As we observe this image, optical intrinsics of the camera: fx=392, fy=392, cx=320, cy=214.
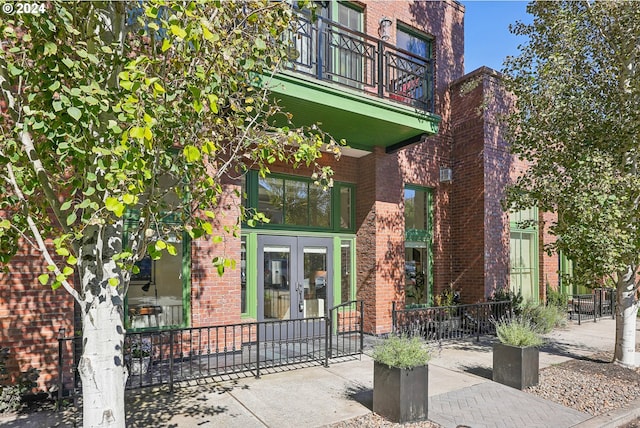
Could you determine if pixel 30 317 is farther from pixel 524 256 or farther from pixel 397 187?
pixel 524 256

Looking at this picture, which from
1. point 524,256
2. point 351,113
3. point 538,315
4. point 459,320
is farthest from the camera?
point 524,256

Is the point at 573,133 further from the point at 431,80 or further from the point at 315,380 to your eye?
the point at 315,380

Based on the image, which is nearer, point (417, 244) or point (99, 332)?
point (99, 332)

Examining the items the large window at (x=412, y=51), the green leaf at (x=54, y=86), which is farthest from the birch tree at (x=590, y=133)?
the green leaf at (x=54, y=86)

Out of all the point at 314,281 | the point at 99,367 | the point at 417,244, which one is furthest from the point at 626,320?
the point at 99,367

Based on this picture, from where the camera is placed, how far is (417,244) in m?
10.3

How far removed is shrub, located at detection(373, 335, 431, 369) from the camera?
4.58 metres

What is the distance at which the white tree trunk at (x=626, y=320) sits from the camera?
677cm

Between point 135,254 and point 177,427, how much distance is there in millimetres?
2558

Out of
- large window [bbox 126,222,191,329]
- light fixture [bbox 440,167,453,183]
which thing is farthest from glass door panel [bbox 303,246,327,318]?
light fixture [bbox 440,167,453,183]

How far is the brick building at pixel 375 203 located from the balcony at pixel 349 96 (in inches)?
1.3

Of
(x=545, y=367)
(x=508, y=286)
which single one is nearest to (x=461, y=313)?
(x=508, y=286)

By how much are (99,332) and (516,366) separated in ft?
18.0

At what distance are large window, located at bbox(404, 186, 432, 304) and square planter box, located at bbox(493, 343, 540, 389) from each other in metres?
4.05
